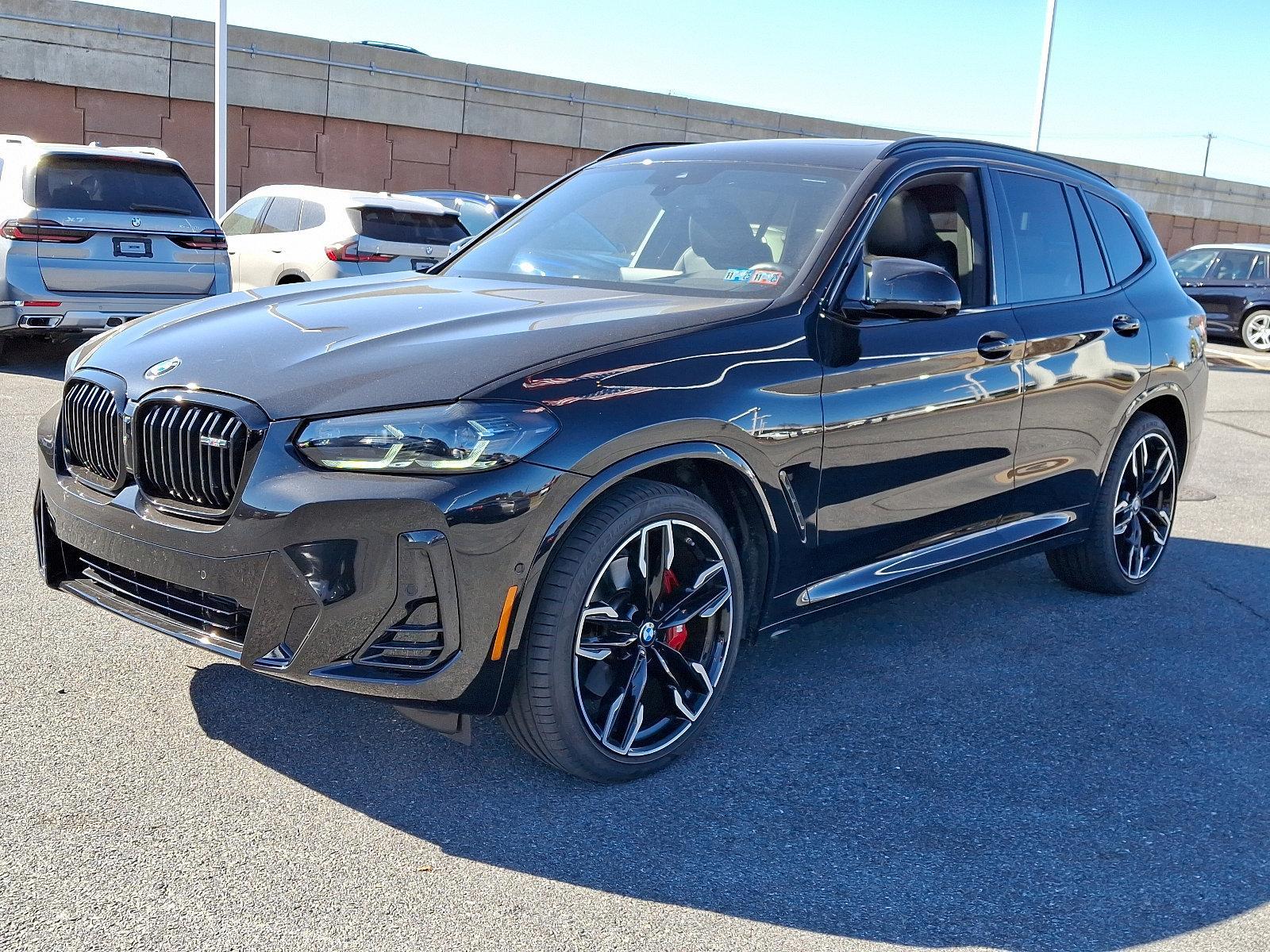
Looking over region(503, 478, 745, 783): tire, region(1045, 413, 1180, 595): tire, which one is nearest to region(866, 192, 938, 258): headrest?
region(503, 478, 745, 783): tire

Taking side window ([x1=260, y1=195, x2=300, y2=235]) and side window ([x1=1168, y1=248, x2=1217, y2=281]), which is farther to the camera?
side window ([x1=1168, y1=248, x2=1217, y2=281])

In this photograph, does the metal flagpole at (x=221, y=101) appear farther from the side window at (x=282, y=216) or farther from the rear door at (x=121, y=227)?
the rear door at (x=121, y=227)

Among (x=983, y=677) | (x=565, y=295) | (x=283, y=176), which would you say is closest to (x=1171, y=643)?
(x=983, y=677)

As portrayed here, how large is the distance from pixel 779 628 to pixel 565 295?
1.23m

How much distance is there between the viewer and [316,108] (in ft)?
82.1

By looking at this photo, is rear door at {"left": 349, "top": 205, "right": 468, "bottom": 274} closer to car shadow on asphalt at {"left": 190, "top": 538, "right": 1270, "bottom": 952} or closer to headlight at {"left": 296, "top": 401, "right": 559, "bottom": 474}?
car shadow on asphalt at {"left": 190, "top": 538, "right": 1270, "bottom": 952}

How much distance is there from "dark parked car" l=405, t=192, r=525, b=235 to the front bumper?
42.3 feet

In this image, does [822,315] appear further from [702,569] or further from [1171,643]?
[1171,643]

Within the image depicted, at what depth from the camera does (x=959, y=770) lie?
377 centimetres

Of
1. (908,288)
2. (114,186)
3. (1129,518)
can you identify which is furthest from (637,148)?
(114,186)

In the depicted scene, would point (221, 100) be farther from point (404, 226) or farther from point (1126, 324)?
point (1126, 324)

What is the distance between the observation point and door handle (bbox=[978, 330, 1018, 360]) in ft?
14.7

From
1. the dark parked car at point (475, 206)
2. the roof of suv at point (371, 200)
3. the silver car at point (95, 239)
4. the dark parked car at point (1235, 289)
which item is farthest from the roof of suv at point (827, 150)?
the dark parked car at point (1235, 289)

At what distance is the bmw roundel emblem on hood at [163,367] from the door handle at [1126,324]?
366 centimetres
